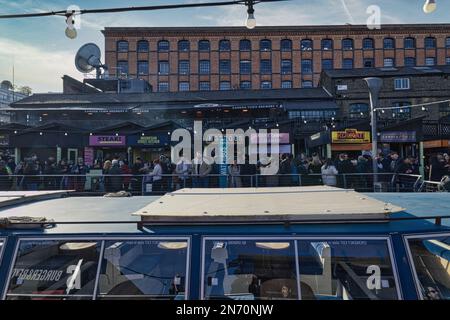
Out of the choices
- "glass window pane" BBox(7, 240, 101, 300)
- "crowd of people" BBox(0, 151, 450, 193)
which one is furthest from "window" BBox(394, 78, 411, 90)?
"glass window pane" BBox(7, 240, 101, 300)

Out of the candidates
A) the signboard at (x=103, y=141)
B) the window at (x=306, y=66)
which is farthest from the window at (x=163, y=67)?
the signboard at (x=103, y=141)

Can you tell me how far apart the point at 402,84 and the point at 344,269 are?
35.9 meters

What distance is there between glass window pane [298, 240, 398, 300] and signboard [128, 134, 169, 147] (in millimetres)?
17639

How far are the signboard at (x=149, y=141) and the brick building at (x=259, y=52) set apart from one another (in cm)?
3288

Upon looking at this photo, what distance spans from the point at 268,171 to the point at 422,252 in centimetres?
1036

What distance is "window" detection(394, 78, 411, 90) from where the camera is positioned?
33.1 meters

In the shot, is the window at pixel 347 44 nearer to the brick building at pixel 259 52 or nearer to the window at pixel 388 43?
the brick building at pixel 259 52

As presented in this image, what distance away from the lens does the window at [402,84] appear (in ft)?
109

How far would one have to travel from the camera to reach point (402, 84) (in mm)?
33250

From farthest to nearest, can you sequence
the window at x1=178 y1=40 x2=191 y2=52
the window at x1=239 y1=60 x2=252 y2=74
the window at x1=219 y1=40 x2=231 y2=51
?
the window at x1=219 y1=40 x2=231 y2=51
the window at x1=178 y1=40 x2=191 y2=52
the window at x1=239 y1=60 x2=252 y2=74

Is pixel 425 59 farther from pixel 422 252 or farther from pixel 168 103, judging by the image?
pixel 422 252

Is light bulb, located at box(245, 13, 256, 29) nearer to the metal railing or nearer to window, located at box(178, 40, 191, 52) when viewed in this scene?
the metal railing

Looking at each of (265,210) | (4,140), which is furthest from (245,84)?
(265,210)

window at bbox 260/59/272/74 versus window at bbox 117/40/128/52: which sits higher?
window at bbox 117/40/128/52
